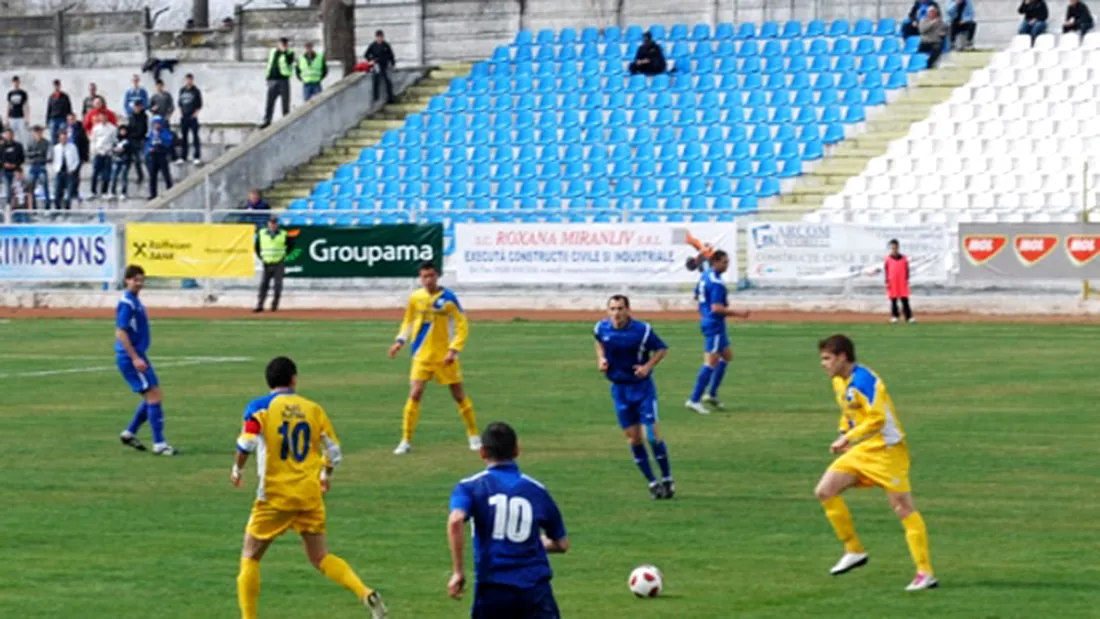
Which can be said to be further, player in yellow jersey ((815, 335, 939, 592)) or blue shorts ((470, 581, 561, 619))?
player in yellow jersey ((815, 335, 939, 592))

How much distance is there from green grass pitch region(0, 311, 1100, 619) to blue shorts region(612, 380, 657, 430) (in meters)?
0.74

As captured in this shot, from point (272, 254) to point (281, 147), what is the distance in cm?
1083

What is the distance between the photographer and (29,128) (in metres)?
53.7

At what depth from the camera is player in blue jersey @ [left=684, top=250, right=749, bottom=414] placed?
25.6 meters

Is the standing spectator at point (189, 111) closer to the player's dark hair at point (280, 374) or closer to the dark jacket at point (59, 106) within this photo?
the dark jacket at point (59, 106)

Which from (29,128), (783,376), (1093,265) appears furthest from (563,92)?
(783,376)

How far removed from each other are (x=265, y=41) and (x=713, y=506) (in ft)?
154

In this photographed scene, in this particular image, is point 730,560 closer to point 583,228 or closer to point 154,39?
point 583,228

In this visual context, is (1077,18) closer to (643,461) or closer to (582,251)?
(582,251)

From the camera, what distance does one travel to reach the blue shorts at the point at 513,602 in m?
9.94

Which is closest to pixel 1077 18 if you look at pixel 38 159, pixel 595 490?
pixel 38 159

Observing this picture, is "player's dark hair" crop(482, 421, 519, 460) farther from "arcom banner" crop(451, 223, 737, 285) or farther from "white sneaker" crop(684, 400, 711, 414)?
"arcom banner" crop(451, 223, 737, 285)

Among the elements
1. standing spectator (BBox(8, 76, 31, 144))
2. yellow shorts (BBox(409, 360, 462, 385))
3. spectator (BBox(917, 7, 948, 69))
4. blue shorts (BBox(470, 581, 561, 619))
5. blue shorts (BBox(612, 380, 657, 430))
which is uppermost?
spectator (BBox(917, 7, 948, 69))

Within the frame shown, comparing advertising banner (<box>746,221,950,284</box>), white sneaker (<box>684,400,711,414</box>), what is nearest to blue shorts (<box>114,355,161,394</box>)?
white sneaker (<box>684,400,711,414</box>)
